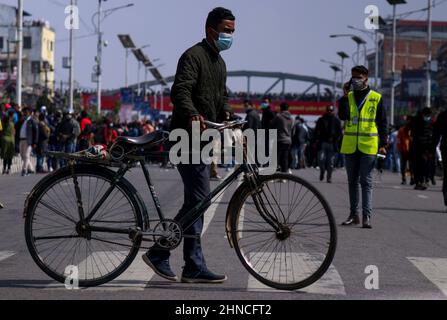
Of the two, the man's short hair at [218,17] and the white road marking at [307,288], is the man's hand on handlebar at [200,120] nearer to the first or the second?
the man's short hair at [218,17]

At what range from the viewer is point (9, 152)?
96.5ft

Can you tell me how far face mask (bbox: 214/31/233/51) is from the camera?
785cm

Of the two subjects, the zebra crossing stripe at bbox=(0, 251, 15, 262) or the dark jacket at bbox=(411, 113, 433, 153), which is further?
the dark jacket at bbox=(411, 113, 433, 153)

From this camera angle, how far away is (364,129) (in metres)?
13.3

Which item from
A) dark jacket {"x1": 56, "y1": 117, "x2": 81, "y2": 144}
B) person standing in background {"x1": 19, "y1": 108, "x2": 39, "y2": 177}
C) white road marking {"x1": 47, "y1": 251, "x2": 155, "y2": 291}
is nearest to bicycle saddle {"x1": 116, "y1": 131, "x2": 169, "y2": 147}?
white road marking {"x1": 47, "y1": 251, "x2": 155, "y2": 291}

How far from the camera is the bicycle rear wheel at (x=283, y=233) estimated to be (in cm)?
745

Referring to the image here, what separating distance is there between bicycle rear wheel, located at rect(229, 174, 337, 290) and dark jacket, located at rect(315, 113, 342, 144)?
56.2ft

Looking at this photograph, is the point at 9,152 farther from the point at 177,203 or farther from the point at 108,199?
the point at 108,199

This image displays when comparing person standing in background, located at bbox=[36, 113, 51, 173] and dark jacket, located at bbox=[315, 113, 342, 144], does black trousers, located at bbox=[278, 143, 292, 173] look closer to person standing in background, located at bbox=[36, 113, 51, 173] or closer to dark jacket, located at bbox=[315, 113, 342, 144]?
dark jacket, located at bbox=[315, 113, 342, 144]

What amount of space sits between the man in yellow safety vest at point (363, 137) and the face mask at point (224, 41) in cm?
542

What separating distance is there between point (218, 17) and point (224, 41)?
165mm

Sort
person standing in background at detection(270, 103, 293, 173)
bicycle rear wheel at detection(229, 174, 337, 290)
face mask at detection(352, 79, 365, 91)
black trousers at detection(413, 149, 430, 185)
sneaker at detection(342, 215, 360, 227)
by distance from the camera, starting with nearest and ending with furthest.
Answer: bicycle rear wheel at detection(229, 174, 337, 290) < face mask at detection(352, 79, 365, 91) < sneaker at detection(342, 215, 360, 227) < person standing in background at detection(270, 103, 293, 173) < black trousers at detection(413, 149, 430, 185)

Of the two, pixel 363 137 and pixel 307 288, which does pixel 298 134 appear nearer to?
pixel 363 137

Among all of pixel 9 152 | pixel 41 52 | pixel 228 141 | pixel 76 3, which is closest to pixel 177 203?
pixel 228 141
